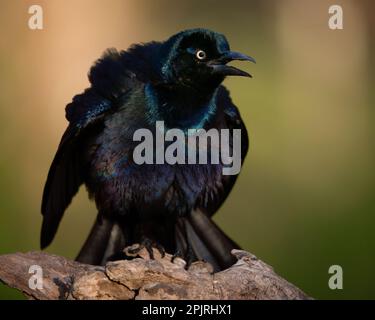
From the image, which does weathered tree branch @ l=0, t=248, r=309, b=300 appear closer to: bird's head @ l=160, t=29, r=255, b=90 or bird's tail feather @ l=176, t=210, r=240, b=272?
bird's tail feather @ l=176, t=210, r=240, b=272

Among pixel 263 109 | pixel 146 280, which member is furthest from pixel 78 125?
pixel 263 109

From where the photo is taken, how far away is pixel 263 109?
6895 millimetres

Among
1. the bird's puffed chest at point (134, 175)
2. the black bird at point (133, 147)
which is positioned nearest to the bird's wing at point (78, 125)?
the black bird at point (133, 147)

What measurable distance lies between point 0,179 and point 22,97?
Answer: 2.48 ft

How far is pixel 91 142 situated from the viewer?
226 inches

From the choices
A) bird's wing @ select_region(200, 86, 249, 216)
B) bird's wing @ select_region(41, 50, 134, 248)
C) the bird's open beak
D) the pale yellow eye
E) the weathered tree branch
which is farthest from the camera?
bird's wing @ select_region(200, 86, 249, 216)

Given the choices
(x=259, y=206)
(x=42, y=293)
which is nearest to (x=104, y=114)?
(x=42, y=293)

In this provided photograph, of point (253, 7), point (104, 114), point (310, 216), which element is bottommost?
point (310, 216)

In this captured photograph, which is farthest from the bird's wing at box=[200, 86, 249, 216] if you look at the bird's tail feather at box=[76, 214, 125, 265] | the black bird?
the bird's tail feather at box=[76, 214, 125, 265]

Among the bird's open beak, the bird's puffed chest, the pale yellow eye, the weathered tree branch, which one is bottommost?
the weathered tree branch

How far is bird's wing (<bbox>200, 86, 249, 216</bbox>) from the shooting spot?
600cm

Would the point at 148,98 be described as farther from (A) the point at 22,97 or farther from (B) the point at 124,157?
(A) the point at 22,97

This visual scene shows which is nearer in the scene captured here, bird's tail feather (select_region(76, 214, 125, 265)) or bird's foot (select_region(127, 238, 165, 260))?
bird's foot (select_region(127, 238, 165, 260))

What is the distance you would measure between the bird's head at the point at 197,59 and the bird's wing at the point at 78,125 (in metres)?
0.32
